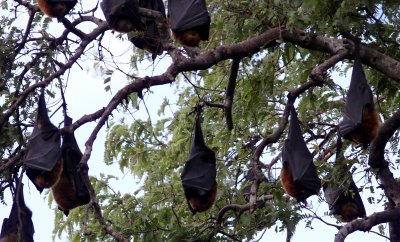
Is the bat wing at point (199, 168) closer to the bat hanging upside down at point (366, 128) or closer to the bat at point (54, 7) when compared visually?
the bat hanging upside down at point (366, 128)

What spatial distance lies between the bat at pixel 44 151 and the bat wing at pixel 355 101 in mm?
2615

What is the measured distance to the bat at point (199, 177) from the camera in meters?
7.40

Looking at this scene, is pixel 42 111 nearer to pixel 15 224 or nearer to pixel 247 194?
pixel 15 224

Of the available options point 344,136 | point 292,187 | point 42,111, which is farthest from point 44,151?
point 344,136

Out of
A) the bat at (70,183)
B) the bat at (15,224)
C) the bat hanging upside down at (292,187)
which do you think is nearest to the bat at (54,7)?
the bat at (70,183)

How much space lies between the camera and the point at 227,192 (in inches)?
337

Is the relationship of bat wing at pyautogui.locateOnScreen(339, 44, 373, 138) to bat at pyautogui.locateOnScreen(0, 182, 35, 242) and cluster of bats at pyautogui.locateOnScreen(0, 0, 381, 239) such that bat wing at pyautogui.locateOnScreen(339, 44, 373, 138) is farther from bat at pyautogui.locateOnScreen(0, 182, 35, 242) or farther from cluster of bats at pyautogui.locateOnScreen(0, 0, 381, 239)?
bat at pyautogui.locateOnScreen(0, 182, 35, 242)

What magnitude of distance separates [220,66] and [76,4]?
8.53ft

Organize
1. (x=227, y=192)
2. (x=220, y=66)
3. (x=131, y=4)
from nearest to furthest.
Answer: (x=131, y=4), (x=227, y=192), (x=220, y=66)

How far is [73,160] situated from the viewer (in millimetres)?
7793

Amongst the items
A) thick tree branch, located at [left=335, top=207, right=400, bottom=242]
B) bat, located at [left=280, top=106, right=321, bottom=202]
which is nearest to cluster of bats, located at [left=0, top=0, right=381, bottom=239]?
bat, located at [left=280, top=106, right=321, bottom=202]

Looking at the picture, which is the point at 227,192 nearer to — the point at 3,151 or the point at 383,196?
the point at 383,196

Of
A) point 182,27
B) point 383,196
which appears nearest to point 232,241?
point 383,196

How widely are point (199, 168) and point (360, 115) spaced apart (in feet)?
5.24
